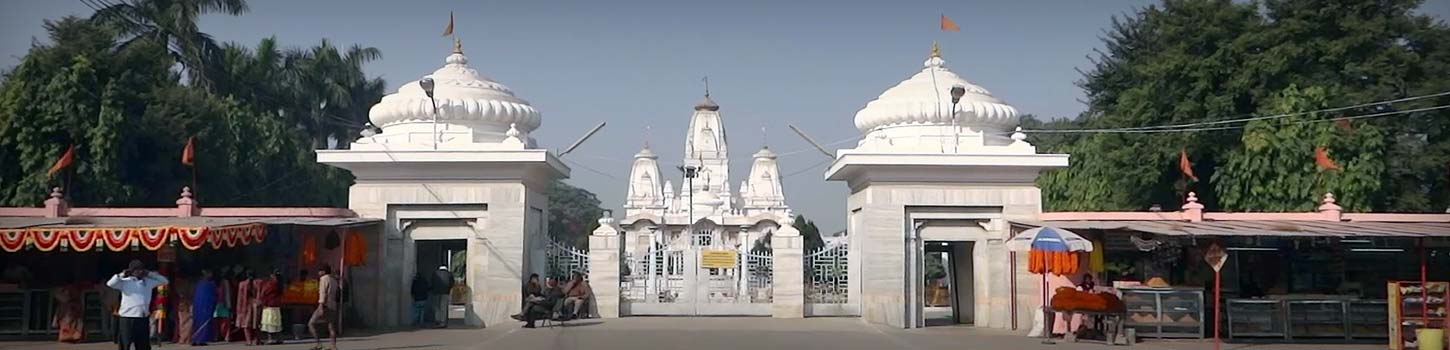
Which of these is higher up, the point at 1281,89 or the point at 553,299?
the point at 1281,89

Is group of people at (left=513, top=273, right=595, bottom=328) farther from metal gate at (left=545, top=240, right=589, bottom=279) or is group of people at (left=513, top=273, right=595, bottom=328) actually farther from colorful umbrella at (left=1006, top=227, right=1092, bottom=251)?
colorful umbrella at (left=1006, top=227, right=1092, bottom=251)

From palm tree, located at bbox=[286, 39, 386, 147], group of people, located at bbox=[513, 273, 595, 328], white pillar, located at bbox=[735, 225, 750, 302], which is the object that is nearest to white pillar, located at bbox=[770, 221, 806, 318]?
group of people, located at bbox=[513, 273, 595, 328]

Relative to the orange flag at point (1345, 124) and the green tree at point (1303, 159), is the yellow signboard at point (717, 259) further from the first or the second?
the orange flag at point (1345, 124)

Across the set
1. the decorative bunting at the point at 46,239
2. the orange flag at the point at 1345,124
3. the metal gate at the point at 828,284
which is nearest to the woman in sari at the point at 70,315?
the decorative bunting at the point at 46,239

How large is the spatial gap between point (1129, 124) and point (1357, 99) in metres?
4.45

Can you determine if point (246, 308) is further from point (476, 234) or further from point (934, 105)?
point (934, 105)

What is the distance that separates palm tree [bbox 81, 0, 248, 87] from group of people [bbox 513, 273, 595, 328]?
15947 mm

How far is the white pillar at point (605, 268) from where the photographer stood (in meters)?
20.6

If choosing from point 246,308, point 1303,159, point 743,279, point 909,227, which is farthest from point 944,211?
point 246,308

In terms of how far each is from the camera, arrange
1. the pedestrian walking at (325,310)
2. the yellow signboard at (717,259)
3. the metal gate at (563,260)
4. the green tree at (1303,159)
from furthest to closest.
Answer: the green tree at (1303,159)
the metal gate at (563,260)
the yellow signboard at (717,259)
the pedestrian walking at (325,310)

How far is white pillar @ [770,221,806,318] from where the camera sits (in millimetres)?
20750

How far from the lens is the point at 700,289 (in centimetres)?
2256

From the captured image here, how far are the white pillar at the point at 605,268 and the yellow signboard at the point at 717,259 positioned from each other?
239 centimetres

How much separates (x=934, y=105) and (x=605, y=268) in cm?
577
